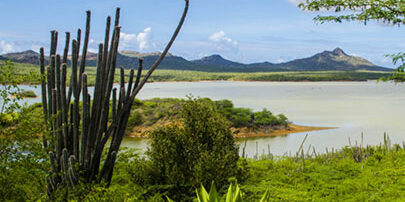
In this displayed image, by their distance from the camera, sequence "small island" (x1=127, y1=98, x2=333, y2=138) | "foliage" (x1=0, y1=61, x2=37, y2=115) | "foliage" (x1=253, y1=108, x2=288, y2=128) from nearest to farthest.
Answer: "foliage" (x1=0, y1=61, x2=37, y2=115) → "small island" (x1=127, y1=98, x2=333, y2=138) → "foliage" (x1=253, y1=108, x2=288, y2=128)

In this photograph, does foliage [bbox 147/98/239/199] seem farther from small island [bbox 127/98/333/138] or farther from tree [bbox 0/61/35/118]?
small island [bbox 127/98/333/138]

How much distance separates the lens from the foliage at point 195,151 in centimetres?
665

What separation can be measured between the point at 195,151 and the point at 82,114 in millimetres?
1933

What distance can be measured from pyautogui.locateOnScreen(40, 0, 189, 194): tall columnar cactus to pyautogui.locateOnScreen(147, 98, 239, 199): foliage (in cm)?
81

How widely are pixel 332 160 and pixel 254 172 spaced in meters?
2.98

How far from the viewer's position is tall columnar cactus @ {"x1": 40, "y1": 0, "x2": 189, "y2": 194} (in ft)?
21.2

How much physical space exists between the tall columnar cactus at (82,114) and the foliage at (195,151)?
0.81 meters

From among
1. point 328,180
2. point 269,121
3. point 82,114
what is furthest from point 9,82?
point 269,121

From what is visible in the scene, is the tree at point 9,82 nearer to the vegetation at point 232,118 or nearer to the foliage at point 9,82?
the foliage at point 9,82

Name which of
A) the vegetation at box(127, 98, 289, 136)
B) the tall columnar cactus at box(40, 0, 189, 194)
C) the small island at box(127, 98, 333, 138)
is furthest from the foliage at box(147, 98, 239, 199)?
the vegetation at box(127, 98, 289, 136)

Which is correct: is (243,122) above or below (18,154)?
below

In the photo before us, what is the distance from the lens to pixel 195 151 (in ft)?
22.8

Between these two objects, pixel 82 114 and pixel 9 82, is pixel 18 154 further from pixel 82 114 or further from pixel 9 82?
pixel 82 114

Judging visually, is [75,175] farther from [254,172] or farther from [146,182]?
[254,172]
